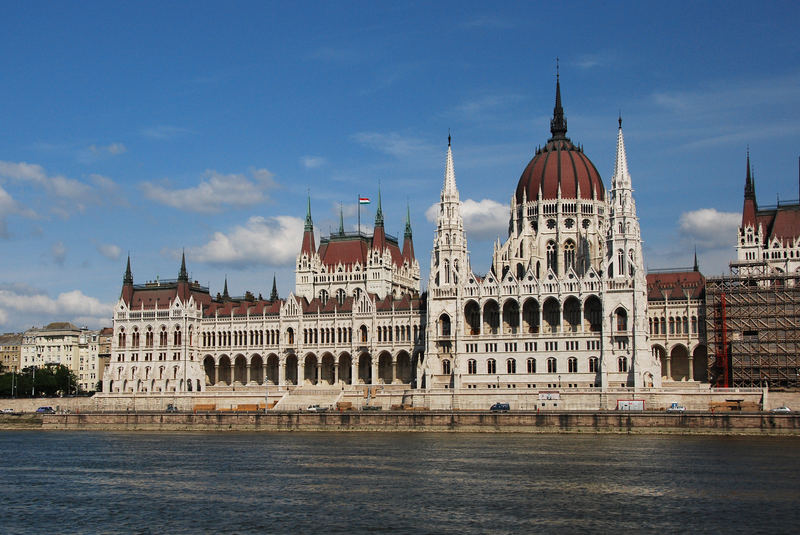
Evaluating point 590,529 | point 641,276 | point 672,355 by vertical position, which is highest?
point 641,276

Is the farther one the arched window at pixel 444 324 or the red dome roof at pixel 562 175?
the red dome roof at pixel 562 175

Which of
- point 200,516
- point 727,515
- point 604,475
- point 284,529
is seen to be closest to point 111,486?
point 200,516

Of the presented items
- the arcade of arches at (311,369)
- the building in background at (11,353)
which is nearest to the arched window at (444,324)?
the arcade of arches at (311,369)

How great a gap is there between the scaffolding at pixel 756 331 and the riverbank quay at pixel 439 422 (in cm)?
1860

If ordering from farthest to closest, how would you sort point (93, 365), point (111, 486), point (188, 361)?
point (93, 365)
point (188, 361)
point (111, 486)

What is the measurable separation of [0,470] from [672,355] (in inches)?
2984

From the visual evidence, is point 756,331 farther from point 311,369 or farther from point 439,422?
point 311,369

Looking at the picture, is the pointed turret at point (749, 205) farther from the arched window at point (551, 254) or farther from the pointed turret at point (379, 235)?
the pointed turret at point (379, 235)

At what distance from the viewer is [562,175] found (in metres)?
137

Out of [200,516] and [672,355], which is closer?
[200,516]

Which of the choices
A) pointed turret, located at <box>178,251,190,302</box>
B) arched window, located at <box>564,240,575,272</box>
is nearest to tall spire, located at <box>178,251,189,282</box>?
pointed turret, located at <box>178,251,190,302</box>

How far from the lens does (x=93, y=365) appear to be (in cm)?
18950

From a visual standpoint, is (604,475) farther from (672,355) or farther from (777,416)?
(672,355)

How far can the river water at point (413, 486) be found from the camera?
1993 inches
